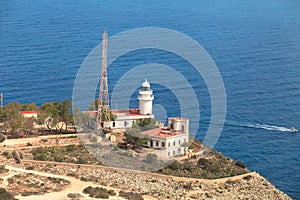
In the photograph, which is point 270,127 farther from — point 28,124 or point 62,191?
point 62,191

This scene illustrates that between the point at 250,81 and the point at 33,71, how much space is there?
33826mm

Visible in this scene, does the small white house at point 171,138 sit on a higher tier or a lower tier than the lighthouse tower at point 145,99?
lower

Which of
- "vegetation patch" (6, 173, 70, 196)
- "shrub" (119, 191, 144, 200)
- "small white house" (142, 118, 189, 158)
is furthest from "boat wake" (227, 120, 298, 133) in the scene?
"vegetation patch" (6, 173, 70, 196)

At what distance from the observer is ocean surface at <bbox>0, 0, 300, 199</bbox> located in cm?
8462

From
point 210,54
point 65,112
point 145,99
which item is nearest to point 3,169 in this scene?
point 65,112

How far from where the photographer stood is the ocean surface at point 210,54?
84625mm

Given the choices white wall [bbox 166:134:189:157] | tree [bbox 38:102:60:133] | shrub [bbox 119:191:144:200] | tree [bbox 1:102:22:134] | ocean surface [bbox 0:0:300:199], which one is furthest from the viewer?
ocean surface [bbox 0:0:300:199]

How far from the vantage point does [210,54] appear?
398 ft

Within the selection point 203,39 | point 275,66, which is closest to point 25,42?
point 203,39

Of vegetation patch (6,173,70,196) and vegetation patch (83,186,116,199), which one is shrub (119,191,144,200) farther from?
vegetation patch (6,173,70,196)

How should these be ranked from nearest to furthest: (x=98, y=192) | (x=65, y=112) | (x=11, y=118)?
1. (x=98, y=192)
2. (x=11, y=118)
3. (x=65, y=112)

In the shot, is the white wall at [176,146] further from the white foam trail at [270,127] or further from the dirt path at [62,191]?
the white foam trail at [270,127]

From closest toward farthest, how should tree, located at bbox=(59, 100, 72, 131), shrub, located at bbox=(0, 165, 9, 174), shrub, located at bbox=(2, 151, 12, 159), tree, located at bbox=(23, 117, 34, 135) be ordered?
shrub, located at bbox=(0, 165, 9, 174), shrub, located at bbox=(2, 151, 12, 159), tree, located at bbox=(23, 117, 34, 135), tree, located at bbox=(59, 100, 72, 131)

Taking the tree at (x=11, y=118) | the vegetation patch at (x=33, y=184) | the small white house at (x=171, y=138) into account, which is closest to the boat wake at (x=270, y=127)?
the small white house at (x=171, y=138)
